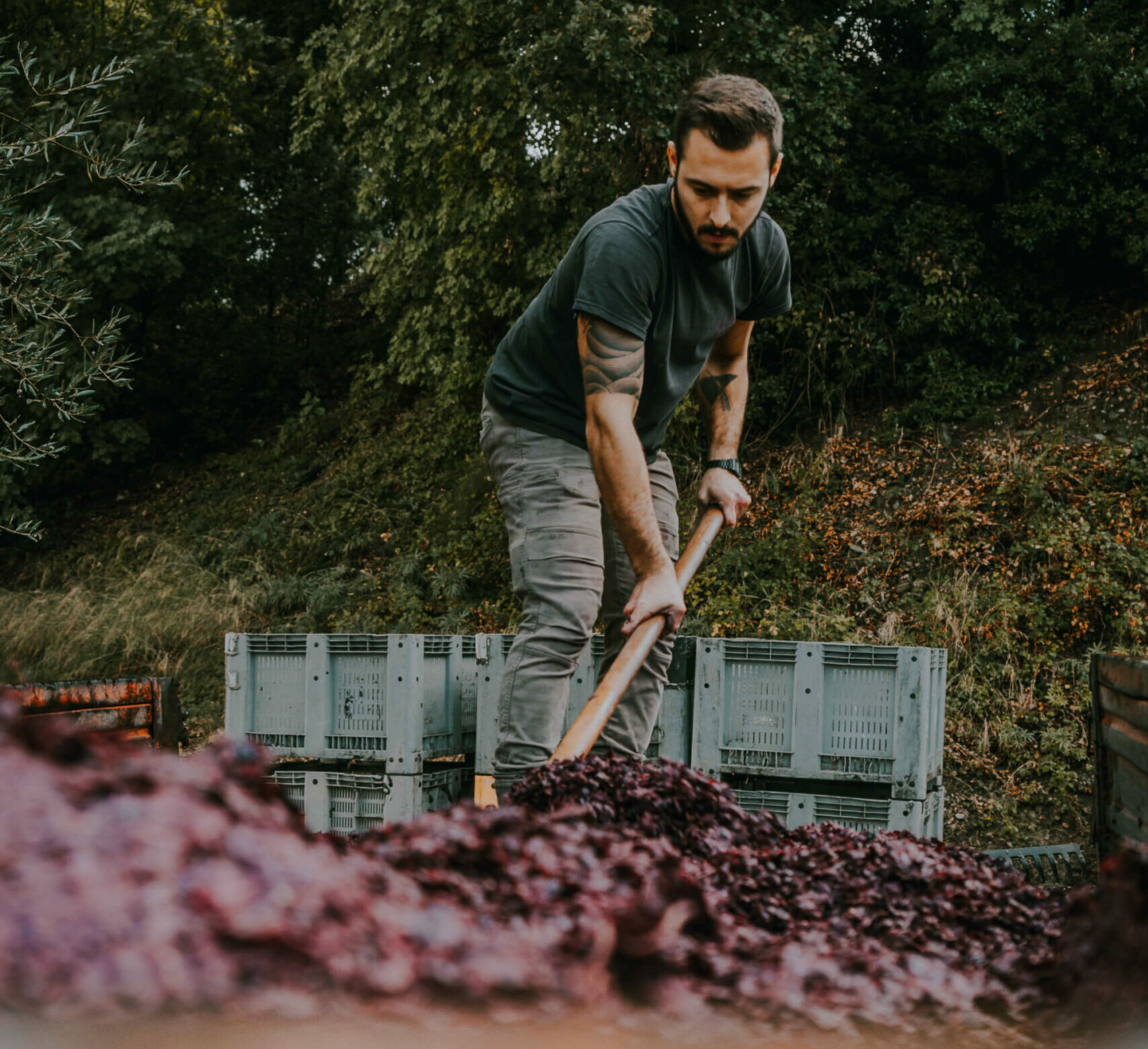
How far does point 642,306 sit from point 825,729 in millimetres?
1433

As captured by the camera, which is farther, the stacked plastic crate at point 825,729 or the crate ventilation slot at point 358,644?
the crate ventilation slot at point 358,644

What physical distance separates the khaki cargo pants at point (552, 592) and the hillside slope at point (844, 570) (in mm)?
2901

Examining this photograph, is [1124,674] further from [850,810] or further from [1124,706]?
[850,810]

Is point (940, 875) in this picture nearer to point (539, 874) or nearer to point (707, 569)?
point (539, 874)

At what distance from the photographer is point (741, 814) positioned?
188cm

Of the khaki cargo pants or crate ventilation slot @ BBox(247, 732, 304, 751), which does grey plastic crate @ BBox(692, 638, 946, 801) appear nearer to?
the khaki cargo pants

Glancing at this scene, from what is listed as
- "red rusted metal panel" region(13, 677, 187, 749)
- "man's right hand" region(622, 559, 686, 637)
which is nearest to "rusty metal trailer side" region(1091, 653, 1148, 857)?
"man's right hand" region(622, 559, 686, 637)

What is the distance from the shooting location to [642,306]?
2500 millimetres

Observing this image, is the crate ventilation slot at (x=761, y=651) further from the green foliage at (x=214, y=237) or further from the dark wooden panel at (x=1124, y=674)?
the green foliage at (x=214, y=237)

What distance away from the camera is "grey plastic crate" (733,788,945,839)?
9.46ft

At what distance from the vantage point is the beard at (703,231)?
2.46 m

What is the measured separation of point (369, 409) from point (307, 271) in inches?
121

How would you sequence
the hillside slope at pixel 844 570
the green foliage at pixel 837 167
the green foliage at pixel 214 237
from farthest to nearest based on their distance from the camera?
the green foliage at pixel 214 237 < the green foliage at pixel 837 167 < the hillside slope at pixel 844 570

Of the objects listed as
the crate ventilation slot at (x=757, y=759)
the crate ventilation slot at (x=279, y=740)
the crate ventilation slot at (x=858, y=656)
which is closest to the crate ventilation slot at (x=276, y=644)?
the crate ventilation slot at (x=279, y=740)
